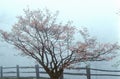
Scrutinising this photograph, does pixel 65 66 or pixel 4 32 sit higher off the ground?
pixel 4 32

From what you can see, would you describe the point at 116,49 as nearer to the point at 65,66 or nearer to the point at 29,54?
the point at 65,66

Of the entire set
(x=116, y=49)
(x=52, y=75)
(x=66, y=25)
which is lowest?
(x=52, y=75)

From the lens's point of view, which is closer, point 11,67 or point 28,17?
point 28,17

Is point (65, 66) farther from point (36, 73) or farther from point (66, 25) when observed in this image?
point (36, 73)

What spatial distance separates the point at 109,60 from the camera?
1523 cm

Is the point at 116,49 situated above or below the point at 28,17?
below

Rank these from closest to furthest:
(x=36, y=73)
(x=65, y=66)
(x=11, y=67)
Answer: (x=65, y=66) < (x=36, y=73) < (x=11, y=67)

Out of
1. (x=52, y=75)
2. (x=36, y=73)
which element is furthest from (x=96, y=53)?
(x=36, y=73)

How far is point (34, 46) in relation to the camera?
49.9 ft

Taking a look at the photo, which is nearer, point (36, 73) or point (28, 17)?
point (28, 17)

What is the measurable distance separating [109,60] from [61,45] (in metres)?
1.96

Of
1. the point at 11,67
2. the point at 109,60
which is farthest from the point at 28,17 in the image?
the point at 11,67

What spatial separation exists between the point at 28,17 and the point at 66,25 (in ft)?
5.14

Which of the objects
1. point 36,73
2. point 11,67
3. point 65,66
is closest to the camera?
point 65,66
